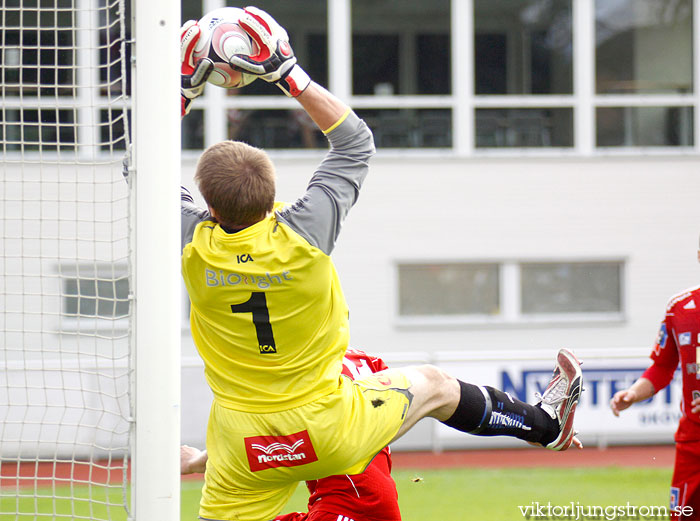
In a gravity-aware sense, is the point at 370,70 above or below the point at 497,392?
above

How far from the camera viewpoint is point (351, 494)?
3449 millimetres

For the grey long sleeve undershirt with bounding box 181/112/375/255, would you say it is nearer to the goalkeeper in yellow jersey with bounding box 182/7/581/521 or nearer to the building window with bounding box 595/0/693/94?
the goalkeeper in yellow jersey with bounding box 182/7/581/521

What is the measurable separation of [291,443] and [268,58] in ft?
4.48

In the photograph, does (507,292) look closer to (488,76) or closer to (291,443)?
(488,76)

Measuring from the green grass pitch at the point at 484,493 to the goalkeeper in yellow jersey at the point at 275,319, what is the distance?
3.62 meters

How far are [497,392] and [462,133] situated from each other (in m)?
9.40

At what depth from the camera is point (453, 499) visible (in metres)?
7.77

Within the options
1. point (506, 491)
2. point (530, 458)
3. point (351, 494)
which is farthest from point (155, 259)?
point (530, 458)

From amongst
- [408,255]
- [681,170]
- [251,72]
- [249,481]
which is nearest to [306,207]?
[251,72]

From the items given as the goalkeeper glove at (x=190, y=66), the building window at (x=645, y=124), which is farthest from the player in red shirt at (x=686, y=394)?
the building window at (x=645, y=124)

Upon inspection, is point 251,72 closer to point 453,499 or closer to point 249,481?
point 249,481

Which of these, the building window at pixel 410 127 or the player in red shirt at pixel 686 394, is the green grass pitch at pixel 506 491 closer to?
the player in red shirt at pixel 686 394

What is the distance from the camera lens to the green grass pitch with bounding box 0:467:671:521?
7.14m

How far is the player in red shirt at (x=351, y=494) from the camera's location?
11.3ft
